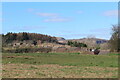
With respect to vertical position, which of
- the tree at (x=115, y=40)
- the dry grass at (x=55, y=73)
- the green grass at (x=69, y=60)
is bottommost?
the green grass at (x=69, y=60)

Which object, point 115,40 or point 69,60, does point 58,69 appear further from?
point 115,40

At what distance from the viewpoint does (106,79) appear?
12641 millimetres

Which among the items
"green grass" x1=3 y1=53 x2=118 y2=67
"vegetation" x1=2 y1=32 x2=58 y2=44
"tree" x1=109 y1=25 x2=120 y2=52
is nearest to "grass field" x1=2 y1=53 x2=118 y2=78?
"green grass" x1=3 y1=53 x2=118 y2=67

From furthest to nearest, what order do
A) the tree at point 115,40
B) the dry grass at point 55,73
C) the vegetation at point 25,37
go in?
the vegetation at point 25,37 → the tree at point 115,40 → the dry grass at point 55,73

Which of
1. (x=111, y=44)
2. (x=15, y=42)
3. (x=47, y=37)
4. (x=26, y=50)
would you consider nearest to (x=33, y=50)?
(x=26, y=50)

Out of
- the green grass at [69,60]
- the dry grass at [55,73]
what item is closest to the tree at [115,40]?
the green grass at [69,60]

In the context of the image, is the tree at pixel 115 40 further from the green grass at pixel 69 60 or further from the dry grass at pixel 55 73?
the dry grass at pixel 55 73

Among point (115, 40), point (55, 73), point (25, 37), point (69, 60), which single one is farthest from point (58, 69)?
point (25, 37)

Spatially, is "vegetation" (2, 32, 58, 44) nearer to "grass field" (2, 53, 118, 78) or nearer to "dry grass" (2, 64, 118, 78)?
"grass field" (2, 53, 118, 78)

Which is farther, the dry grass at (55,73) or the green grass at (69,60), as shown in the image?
the green grass at (69,60)

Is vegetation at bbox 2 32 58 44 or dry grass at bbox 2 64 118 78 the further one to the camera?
vegetation at bbox 2 32 58 44

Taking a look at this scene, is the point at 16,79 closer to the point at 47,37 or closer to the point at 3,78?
the point at 3,78

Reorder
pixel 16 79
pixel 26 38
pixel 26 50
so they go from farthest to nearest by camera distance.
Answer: pixel 26 38 → pixel 26 50 → pixel 16 79

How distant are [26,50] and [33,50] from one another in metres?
1.96
